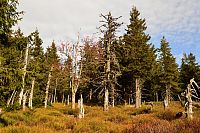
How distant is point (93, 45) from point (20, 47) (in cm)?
2467

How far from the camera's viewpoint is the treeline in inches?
602

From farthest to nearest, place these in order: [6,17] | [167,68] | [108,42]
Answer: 1. [167,68]
2. [108,42]
3. [6,17]

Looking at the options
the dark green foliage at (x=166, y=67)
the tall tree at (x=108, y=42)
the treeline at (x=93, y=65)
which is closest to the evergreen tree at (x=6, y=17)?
the treeline at (x=93, y=65)

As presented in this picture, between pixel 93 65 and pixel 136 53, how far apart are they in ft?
33.8

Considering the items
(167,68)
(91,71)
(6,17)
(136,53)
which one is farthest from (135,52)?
(6,17)

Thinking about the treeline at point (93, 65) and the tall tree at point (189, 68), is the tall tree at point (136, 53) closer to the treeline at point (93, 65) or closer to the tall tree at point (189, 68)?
the treeline at point (93, 65)

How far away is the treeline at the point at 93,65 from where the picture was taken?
15.3 meters

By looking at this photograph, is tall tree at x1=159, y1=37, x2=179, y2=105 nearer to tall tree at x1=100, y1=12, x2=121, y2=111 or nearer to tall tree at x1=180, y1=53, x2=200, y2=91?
tall tree at x1=180, y1=53, x2=200, y2=91

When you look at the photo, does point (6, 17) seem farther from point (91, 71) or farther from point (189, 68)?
point (189, 68)

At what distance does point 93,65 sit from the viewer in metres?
34.4

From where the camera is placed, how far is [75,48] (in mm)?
38844

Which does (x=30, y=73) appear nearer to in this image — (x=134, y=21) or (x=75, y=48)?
(x=75, y=48)

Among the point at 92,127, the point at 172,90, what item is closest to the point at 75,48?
the point at 92,127

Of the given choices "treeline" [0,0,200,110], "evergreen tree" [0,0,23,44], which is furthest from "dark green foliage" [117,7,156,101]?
"evergreen tree" [0,0,23,44]
